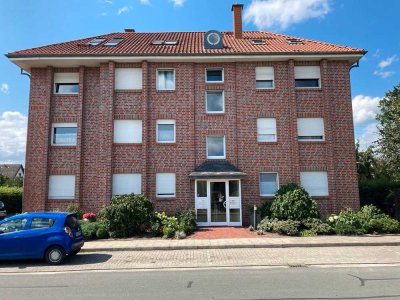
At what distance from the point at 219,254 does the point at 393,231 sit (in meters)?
8.42

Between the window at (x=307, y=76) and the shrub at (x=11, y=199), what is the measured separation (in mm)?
21255

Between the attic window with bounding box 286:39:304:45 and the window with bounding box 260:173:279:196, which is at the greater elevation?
the attic window with bounding box 286:39:304:45

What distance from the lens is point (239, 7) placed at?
2308cm

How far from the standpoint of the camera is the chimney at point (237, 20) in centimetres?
2306

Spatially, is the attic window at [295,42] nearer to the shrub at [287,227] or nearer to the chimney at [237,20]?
the chimney at [237,20]

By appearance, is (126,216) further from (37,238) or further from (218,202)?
(37,238)

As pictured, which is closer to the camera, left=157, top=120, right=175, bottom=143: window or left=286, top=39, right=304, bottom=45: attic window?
left=157, top=120, right=175, bottom=143: window

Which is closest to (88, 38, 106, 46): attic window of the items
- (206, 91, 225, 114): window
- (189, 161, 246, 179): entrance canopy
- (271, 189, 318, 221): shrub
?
(206, 91, 225, 114): window

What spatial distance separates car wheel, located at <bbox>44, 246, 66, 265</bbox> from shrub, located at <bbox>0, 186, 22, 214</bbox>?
730 inches

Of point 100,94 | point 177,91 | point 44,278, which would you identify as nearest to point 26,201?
point 100,94

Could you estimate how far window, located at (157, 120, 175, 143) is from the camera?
19516mm

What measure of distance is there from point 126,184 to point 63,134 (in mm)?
4599

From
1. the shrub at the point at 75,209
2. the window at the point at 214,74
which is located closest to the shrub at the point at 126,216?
the shrub at the point at 75,209

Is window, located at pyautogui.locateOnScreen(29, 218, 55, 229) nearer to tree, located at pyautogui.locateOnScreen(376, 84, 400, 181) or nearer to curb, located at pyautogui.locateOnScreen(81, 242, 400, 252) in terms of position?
curb, located at pyautogui.locateOnScreen(81, 242, 400, 252)
